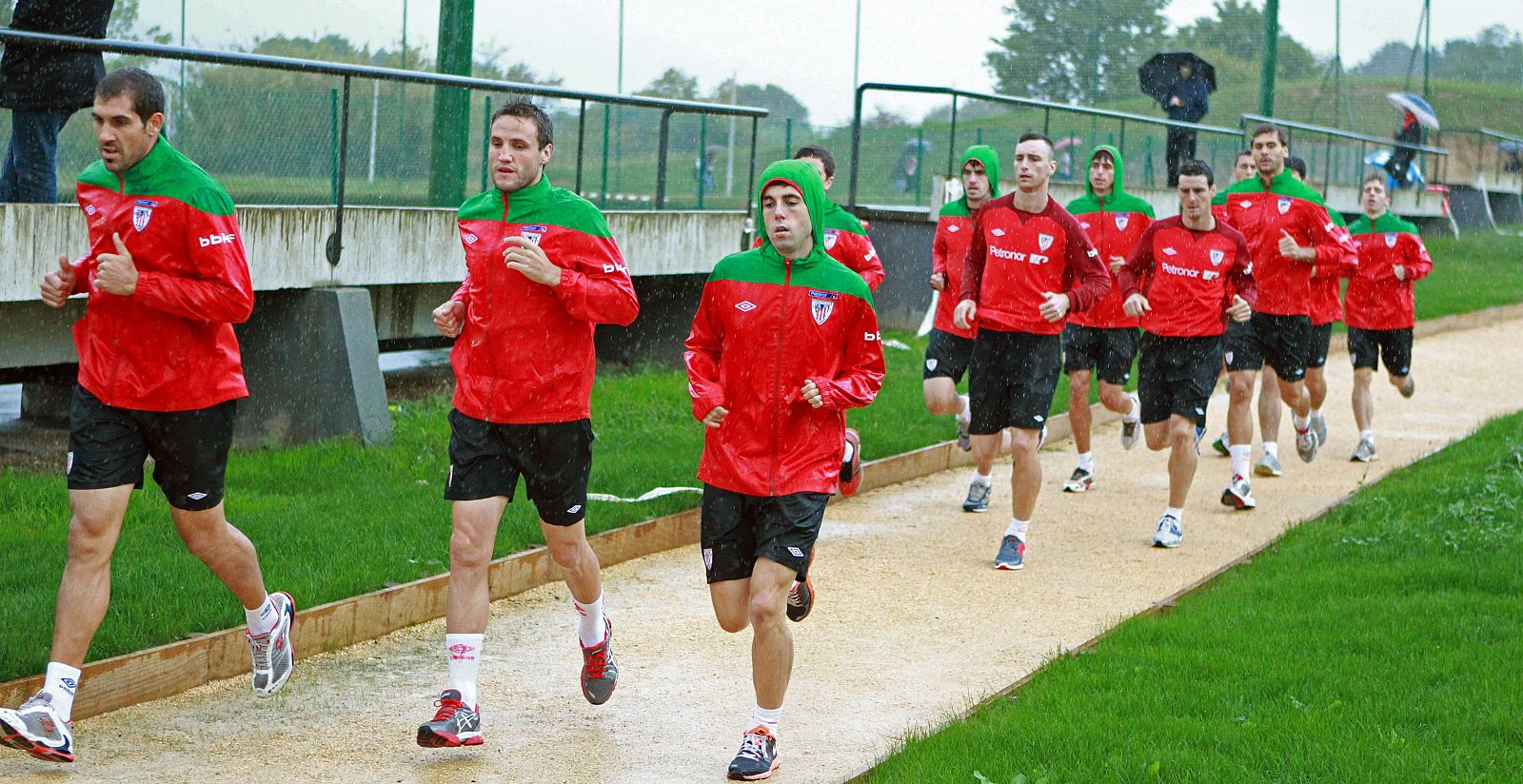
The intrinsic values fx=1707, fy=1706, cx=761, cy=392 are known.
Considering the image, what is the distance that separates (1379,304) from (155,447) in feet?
33.4

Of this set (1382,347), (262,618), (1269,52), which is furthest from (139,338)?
(1269,52)

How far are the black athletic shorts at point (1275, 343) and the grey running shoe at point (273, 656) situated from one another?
7.31 metres

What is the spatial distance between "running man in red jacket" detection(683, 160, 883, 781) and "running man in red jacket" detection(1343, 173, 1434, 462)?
8398 mm

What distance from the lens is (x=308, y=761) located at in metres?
5.72

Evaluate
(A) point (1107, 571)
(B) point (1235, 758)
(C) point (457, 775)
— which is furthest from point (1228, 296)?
(C) point (457, 775)

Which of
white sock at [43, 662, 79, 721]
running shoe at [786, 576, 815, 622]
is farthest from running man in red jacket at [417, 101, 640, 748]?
white sock at [43, 662, 79, 721]

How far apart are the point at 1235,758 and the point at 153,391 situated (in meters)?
3.78

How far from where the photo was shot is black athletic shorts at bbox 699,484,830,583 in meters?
5.80

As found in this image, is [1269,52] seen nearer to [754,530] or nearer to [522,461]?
[754,530]

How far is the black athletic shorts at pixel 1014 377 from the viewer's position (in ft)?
30.7

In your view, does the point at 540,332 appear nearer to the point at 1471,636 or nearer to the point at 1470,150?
the point at 1471,636

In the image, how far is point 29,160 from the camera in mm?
9180

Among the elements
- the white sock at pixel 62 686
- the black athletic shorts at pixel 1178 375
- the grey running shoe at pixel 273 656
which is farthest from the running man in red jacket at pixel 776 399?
the black athletic shorts at pixel 1178 375

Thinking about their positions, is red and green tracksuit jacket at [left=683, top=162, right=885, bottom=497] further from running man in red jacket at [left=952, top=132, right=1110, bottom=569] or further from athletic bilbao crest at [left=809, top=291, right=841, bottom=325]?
running man in red jacket at [left=952, top=132, right=1110, bottom=569]
